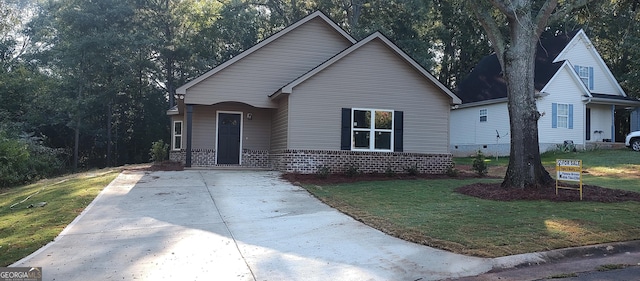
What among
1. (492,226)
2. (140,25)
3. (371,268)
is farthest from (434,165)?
(140,25)

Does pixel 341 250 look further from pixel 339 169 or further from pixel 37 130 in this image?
pixel 37 130

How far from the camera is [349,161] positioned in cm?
1534

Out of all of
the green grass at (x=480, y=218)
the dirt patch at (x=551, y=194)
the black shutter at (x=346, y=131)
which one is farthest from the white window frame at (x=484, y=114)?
the dirt patch at (x=551, y=194)

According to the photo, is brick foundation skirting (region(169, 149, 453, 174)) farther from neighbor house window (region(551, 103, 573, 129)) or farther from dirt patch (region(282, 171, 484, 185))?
neighbor house window (region(551, 103, 573, 129))

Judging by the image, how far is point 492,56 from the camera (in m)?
28.6

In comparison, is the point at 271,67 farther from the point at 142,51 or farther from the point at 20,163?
the point at 142,51

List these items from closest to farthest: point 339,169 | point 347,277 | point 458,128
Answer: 1. point 347,277
2. point 339,169
3. point 458,128

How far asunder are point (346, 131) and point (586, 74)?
1872cm

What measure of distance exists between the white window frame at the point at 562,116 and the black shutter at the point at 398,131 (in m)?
11.9

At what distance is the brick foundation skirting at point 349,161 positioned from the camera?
1496 cm

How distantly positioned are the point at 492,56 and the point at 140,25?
2376cm

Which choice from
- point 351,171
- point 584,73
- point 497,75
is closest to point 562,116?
point 497,75

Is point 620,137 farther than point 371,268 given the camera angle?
Yes

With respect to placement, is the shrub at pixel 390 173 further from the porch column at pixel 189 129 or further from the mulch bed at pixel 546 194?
the porch column at pixel 189 129
